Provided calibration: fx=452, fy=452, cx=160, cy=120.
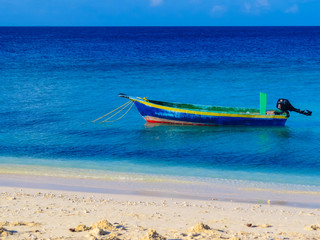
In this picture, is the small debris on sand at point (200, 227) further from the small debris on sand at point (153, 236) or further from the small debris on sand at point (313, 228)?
the small debris on sand at point (313, 228)

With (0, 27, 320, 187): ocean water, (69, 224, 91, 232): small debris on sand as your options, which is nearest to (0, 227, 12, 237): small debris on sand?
(69, 224, 91, 232): small debris on sand

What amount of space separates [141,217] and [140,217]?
2 cm

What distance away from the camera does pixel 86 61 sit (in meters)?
49.8

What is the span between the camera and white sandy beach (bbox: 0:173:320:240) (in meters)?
8.21

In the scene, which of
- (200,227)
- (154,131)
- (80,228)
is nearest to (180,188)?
(200,227)

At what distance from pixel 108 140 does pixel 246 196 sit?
26.1 feet

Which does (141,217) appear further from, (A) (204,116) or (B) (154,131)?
(A) (204,116)

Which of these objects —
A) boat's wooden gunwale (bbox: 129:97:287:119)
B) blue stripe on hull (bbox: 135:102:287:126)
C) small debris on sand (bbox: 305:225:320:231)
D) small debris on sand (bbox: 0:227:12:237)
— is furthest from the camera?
blue stripe on hull (bbox: 135:102:287:126)

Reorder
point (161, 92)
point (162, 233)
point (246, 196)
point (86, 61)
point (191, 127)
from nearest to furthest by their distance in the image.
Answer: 1. point (162, 233)
2. point (246, 196)
3. point (191, 127)
4. point (161, 92)
5. point (86, 61)

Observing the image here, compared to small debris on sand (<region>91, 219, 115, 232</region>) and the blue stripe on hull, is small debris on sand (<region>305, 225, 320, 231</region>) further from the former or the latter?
the blue stripe on hull

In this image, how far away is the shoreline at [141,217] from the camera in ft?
26.9

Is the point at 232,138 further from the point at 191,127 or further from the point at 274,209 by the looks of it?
the point at 274,209

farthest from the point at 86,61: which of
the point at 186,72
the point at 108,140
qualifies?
the point at 108,140

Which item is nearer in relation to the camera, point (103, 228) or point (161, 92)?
point (103, 228)
